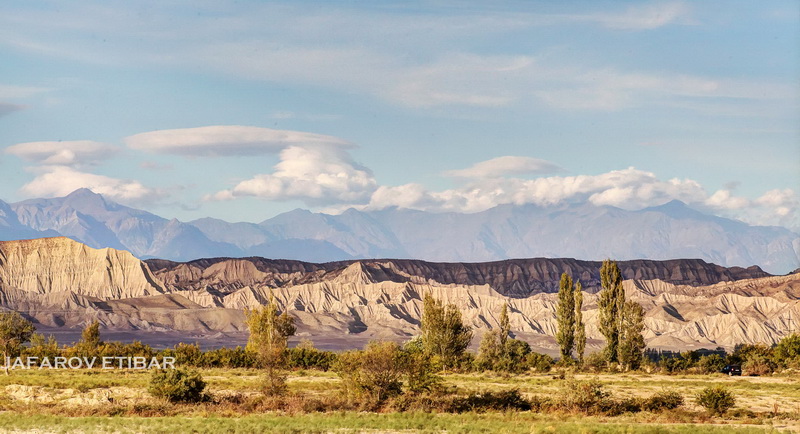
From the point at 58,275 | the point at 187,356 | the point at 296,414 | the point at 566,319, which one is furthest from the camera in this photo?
the point at 58,275

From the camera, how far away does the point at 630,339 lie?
72.8 metres

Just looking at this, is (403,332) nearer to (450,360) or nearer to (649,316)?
(649,316)

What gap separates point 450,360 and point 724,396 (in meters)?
30.7

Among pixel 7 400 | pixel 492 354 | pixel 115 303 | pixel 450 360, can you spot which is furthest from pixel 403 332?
pixel 7 400

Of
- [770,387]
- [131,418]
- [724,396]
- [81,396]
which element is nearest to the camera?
[131,418]

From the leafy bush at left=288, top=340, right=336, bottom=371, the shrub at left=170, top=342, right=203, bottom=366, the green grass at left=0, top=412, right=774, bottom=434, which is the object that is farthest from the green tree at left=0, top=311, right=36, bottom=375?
the green grass at left=0, top=412, right=774, bottom=434

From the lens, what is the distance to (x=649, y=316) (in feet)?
596

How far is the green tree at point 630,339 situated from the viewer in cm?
7194

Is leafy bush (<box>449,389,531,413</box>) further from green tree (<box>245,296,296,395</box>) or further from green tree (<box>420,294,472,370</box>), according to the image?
green tree (<box>420,294,472,370</box>)

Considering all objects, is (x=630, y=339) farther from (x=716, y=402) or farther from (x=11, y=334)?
(x=11, y=334)

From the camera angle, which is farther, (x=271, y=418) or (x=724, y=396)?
(x=724, y=396)

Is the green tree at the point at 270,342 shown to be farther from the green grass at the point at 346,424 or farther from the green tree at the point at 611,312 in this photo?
the green tree at the point at 611,312

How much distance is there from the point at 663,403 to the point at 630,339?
1265 inches

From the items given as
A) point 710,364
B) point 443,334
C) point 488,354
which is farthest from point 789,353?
point 443,334
